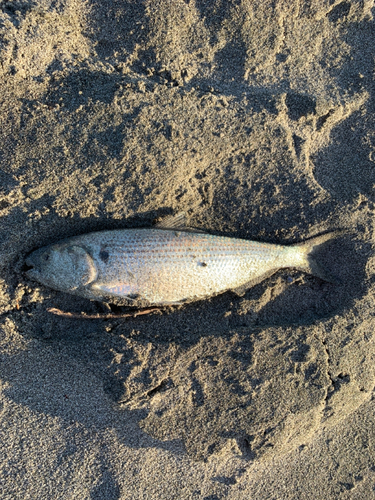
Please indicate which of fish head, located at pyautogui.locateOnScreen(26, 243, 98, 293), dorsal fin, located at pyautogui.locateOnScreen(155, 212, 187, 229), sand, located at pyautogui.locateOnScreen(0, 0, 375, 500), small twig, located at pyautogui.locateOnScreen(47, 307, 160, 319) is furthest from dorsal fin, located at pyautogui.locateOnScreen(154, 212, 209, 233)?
small twig, located at pyautogui.locateOnScreen(47, 307, 160, 319)

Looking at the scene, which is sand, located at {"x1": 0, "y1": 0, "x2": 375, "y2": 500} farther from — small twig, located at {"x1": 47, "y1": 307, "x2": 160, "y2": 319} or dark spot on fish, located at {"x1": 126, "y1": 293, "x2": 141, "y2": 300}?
dark spot on fish, located at {"x1": 126, "y1": 293, "x2": 141, "y2": 300}

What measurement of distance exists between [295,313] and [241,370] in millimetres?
948

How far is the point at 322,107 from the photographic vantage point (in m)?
3.53

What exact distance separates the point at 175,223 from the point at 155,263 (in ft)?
1.62

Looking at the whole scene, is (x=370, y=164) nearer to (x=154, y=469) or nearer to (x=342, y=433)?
(x=342, y=433)

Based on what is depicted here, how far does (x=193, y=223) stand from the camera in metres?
3.60

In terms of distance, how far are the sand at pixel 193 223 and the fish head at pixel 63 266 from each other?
18 centimetres

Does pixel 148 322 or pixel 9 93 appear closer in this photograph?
pixel 9 93

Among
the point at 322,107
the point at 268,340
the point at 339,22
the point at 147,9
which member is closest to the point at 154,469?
the point at 268,340

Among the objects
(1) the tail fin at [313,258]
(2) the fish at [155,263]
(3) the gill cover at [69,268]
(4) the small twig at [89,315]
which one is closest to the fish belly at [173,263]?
(2) the fish at [155,263]

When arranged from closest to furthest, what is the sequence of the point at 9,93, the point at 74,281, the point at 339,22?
the point at 9,93, the point at 74,281, the point at 339,22

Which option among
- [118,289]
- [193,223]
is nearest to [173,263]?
[193,223]

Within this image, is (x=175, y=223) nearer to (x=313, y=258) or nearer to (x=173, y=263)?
(x=173, y=263)

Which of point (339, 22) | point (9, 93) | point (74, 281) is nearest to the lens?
point (9, 93)
